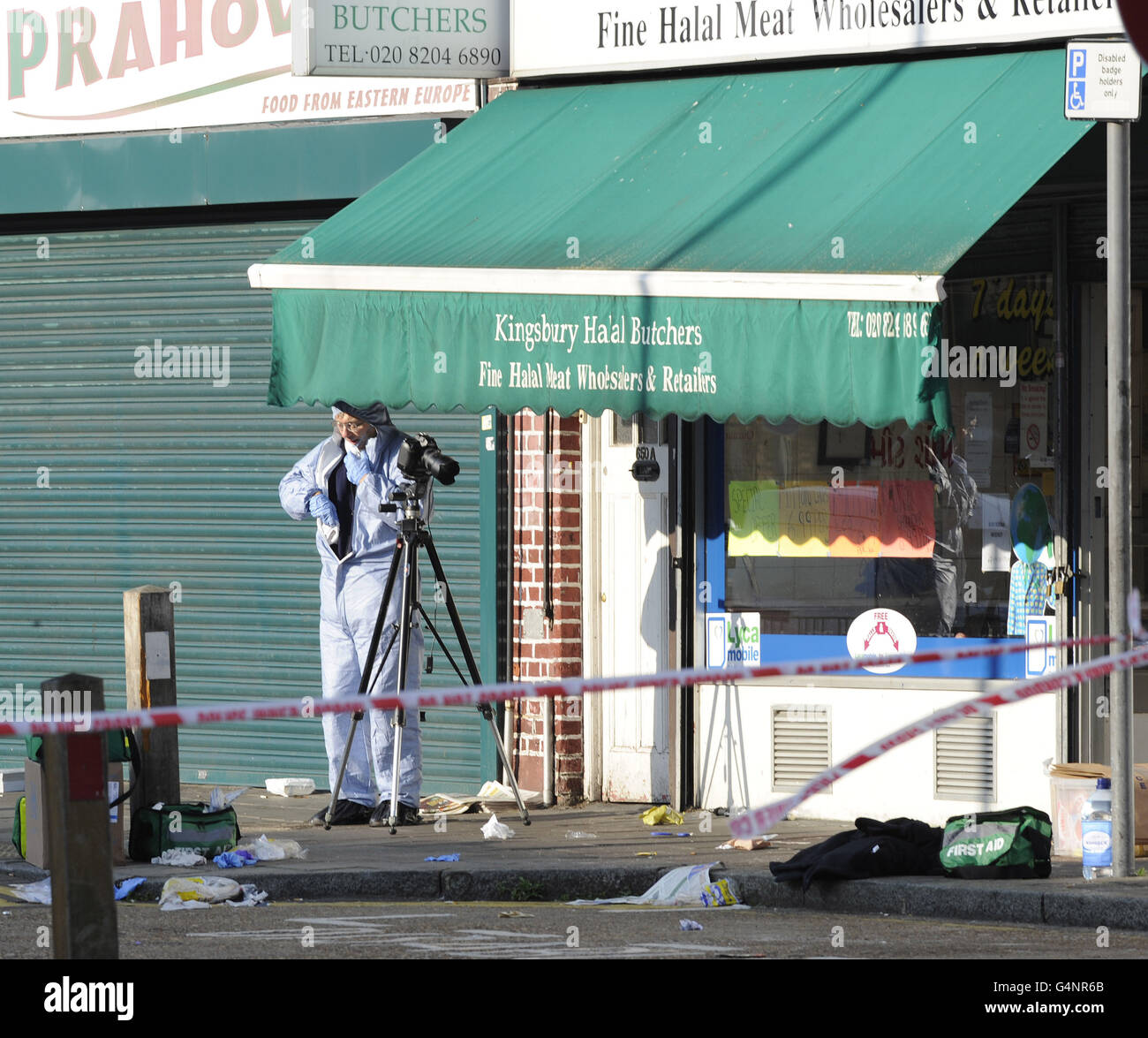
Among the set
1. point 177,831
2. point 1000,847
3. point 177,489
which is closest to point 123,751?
point 177,831

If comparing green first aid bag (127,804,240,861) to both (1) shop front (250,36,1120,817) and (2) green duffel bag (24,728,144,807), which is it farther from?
(1) shop front (250,36,1120,817)

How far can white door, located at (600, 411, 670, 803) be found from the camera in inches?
452

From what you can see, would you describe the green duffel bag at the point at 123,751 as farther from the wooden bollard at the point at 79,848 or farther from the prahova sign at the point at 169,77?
the prahova sign at the point at 169,77

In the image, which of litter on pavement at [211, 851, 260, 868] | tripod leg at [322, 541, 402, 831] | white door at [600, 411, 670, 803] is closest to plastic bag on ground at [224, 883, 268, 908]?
litter on pavement at [211, 851, 260, 868]

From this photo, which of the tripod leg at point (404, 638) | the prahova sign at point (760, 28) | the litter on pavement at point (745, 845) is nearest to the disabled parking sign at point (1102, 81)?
the prahova sign at point (760, 28)

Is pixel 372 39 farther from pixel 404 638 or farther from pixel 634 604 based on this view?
pixel 634 604

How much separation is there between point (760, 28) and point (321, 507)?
11.4ft

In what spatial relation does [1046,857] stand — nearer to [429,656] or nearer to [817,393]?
[817,393]

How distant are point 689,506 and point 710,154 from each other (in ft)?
6.82

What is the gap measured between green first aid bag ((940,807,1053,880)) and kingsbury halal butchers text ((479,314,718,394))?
7.44 ft

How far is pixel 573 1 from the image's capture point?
37.6ft

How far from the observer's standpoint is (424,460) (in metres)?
10.4

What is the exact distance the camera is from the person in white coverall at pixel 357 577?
10.7 metres

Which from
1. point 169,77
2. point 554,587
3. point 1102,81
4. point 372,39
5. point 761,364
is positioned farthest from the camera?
point 169,77
